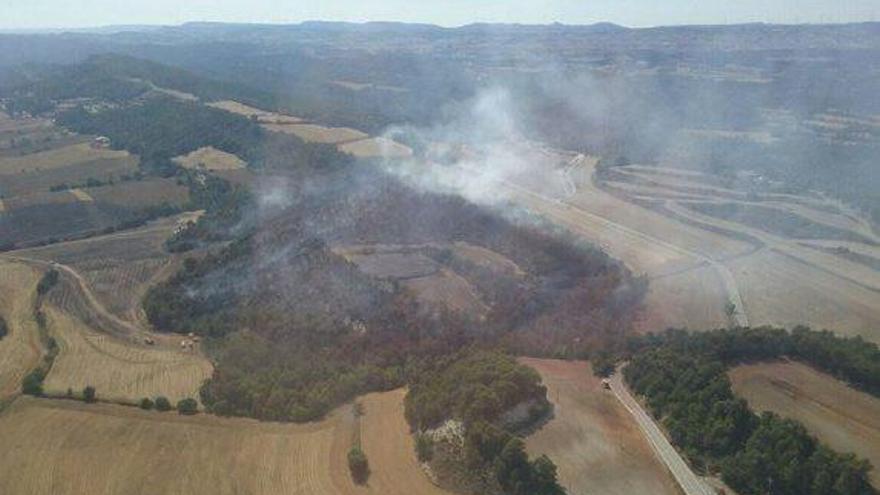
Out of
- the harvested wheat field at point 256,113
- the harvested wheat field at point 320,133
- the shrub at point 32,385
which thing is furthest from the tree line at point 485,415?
the harvested wheat field at point 256,113

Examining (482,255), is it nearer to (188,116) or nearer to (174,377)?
(174,377)

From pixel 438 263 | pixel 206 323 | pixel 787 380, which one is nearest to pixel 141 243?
pixel 206 323

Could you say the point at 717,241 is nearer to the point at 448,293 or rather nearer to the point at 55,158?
the point at 448,293

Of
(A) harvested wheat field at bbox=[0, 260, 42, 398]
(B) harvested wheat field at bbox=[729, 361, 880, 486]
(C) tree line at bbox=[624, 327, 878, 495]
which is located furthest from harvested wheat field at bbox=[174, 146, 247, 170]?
(B) harvested wheat field at bbox=[729, 361, 880, 486]

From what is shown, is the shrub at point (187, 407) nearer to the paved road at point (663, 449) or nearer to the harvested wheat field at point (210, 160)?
the paved road at point (663, 449)

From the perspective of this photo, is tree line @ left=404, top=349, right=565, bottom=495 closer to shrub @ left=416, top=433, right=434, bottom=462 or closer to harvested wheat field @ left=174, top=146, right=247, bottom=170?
shrub @ left=416, top=433, right=434, bottom=462

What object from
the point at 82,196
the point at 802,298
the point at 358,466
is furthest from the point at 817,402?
the point at 82,196
